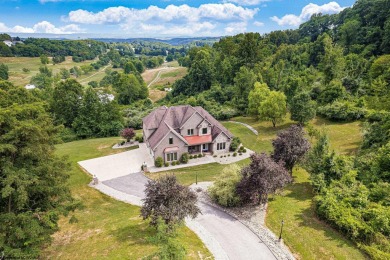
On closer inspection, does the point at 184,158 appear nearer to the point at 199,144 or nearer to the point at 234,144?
the point at 199,144

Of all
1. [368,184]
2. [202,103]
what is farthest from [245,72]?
[368,184]

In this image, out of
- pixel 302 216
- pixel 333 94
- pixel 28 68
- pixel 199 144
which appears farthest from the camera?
pixel 28 68

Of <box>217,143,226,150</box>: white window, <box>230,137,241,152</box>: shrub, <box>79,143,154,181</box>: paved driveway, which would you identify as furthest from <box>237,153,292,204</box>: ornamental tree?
<box>79,143,154,181</box>: paved driveway

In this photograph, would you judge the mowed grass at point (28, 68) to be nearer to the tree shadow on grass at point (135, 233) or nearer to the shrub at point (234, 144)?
the shrub at point (234, 144)

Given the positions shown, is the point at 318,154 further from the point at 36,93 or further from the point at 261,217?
the point at 36,93

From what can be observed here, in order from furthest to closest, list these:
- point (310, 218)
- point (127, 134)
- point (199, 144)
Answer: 1. point (127, 134)
2. point (199, 144)
3. point (310, 218)

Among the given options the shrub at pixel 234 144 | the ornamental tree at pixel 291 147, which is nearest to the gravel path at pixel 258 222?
the ornamental tree at pixel 291 147

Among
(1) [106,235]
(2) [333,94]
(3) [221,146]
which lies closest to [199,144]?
(3) [221,146]
